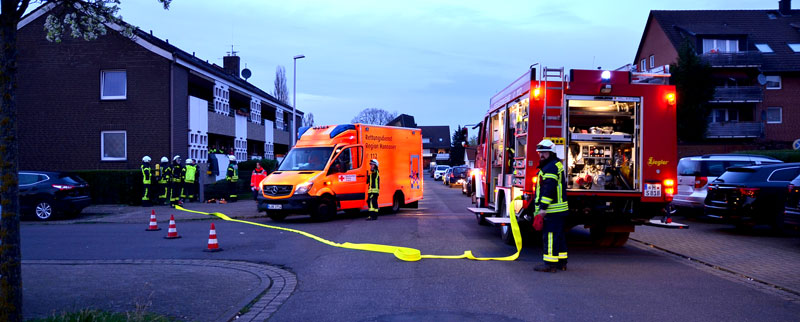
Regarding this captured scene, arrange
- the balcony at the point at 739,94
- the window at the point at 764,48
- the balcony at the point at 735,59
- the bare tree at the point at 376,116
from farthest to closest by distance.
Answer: the bare tree at the point at 376,116
the window at the point at 764,48
the balcony at the point at 739,94
the balcony at the point at 735,59

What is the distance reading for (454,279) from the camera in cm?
793

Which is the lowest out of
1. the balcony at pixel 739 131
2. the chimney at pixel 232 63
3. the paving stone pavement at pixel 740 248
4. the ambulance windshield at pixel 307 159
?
the paving stone pavement at pixel 740 248

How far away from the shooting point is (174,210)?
19.7m

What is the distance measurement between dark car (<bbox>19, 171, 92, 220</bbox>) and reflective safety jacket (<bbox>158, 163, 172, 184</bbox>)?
3.66 m

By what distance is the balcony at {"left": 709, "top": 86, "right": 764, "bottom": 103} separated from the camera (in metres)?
42.2

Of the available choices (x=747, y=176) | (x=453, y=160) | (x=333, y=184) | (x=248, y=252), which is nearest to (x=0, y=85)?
(x=248, y=252)

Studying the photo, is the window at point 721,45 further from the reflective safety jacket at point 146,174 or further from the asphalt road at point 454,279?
the reflective safety jacket at point 146,174

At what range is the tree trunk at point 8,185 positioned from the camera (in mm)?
4570

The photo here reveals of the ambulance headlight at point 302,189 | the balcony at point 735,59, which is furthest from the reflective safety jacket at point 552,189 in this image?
the balcony at point 735,59

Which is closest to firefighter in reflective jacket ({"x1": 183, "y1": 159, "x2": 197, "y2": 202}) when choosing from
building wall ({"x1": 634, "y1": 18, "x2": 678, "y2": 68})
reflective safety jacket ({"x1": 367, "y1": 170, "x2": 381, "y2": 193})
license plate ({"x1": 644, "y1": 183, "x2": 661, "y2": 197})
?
reflective safety jacket ({"x1": 367, "y1": 170, "x2": 381, "y2": 193})

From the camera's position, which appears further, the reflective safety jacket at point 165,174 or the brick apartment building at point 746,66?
the brick apartment building at point 746,66

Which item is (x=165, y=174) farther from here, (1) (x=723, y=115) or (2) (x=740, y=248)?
(1) (x=723, y=115)

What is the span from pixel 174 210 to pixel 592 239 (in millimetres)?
13364

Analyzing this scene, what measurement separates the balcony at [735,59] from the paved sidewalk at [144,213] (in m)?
34.9
